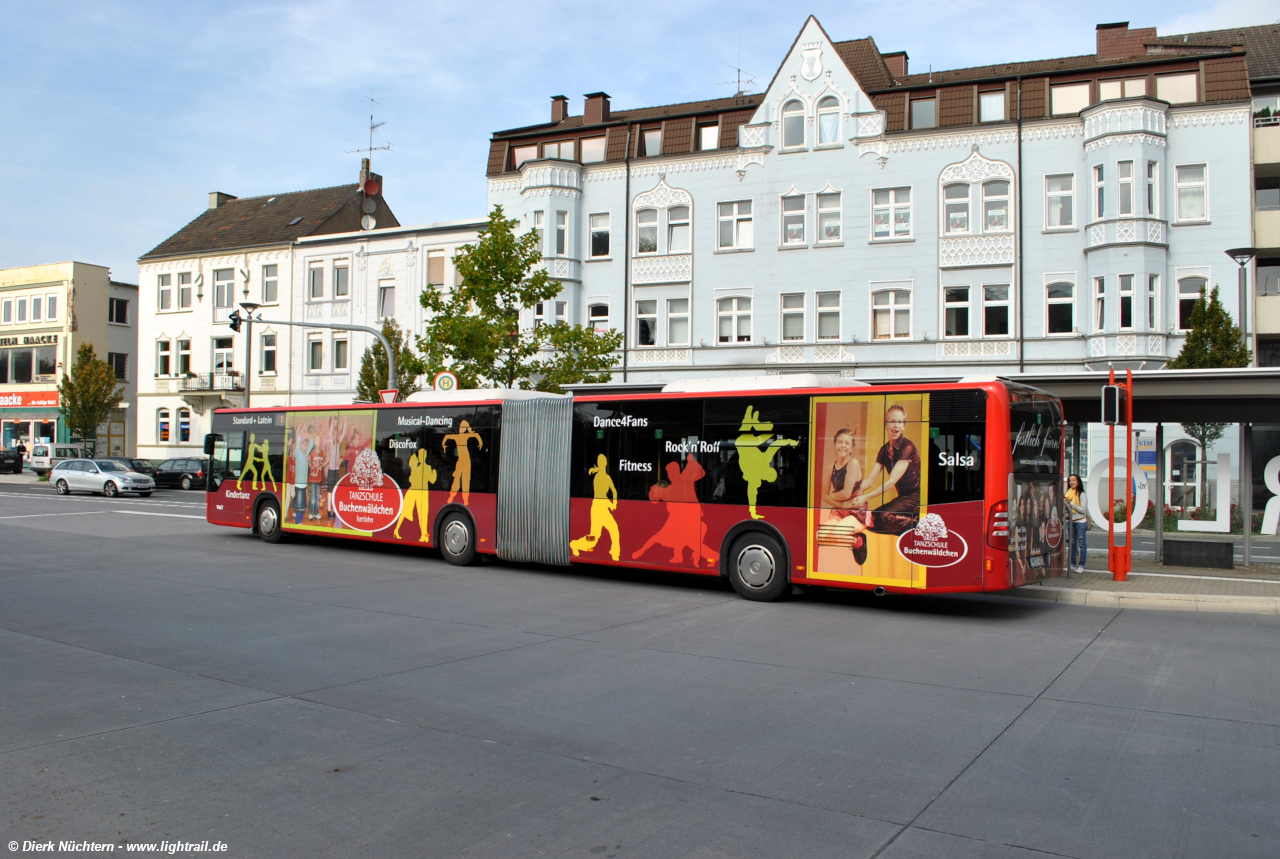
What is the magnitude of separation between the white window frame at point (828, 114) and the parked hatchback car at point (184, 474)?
97.2 ft

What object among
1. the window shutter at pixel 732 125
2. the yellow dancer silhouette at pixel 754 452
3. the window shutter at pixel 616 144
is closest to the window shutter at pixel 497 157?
the window shutter at pixel 616 144

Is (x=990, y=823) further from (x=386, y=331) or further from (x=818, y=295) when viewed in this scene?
(x=386, y=331)

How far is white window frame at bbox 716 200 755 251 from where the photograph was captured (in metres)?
35.8

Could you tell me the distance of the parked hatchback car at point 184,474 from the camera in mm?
43875

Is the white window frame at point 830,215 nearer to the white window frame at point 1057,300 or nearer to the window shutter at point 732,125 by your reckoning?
the window shutter at point 732,125

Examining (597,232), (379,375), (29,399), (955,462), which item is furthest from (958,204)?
(29,399)

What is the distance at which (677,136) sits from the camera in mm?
37250

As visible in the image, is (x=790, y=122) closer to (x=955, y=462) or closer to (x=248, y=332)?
(x=248, y=332)

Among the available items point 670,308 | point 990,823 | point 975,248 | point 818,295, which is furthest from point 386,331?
point 990,823

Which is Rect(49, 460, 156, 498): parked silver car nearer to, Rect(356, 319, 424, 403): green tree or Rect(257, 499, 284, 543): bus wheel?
Rect(356, 319, 424, 403): green tree

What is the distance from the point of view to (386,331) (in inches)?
1596

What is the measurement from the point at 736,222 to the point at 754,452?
2380cm

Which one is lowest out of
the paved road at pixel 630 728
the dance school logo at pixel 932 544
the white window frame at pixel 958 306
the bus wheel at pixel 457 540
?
the paved road at pixel 630 728

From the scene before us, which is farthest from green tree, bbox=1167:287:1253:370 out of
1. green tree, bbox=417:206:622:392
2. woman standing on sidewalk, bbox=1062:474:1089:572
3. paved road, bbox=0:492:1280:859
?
green tree, bbox=417:206:622:392
